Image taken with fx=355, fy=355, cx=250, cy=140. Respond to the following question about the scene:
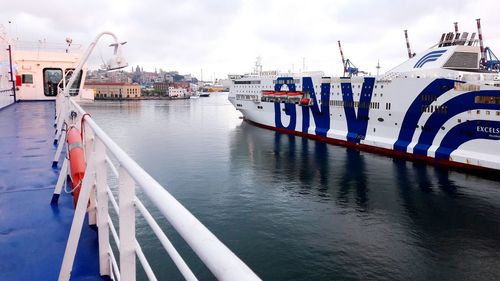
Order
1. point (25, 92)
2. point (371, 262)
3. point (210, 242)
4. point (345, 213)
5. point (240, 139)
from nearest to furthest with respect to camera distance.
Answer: point (210, 242), point (371, 262), point (345, 213), point (25, 92), point (240, 139)

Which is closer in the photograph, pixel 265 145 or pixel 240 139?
pixel 265 145

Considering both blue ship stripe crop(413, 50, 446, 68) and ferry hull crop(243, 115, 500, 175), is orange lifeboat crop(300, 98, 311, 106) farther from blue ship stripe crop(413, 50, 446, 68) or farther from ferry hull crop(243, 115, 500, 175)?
blue ship stripe crop(413, 50, 446, 68)

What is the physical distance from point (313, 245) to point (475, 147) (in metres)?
18.7

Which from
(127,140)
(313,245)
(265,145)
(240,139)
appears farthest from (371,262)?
(127,140)

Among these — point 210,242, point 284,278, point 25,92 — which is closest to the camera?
point 210,242

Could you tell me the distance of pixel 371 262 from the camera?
12.1 m

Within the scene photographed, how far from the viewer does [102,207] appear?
9.16 feet

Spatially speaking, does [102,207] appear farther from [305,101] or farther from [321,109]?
[305,101]

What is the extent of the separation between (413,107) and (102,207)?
3050 cm

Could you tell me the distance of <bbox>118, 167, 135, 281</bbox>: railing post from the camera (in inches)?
73.8

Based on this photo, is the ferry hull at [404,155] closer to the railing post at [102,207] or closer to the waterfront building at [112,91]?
the railing post at [102,207]

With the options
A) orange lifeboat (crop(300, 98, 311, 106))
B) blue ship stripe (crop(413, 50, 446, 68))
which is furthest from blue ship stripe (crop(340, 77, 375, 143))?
blue ship stripe (crop(413, 50, 446, 68))

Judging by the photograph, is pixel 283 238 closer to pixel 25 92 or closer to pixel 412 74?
pixel 25 92

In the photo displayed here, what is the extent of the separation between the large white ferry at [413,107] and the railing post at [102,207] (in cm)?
2739
